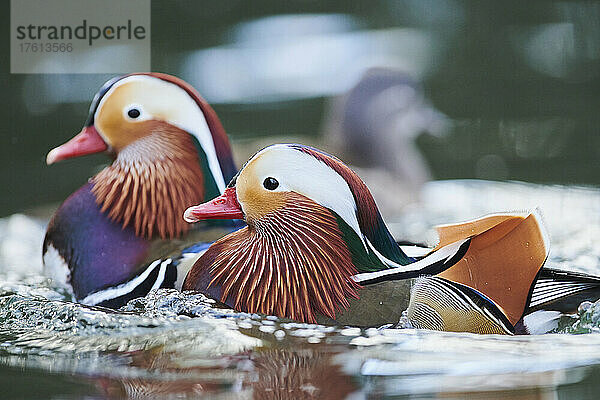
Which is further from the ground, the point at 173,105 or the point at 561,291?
the point at 173,105

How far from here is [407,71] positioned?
4.33ft

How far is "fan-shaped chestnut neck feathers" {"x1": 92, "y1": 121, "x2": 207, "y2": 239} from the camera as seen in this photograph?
0.67m

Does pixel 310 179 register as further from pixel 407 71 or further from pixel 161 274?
pixel 407 71

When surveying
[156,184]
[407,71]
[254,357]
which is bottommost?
[254,357]

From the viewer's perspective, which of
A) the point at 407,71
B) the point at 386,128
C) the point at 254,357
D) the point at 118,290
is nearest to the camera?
the point at 254,357

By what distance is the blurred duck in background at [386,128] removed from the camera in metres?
1.12

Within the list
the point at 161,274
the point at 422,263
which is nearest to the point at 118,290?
the point at 161,274

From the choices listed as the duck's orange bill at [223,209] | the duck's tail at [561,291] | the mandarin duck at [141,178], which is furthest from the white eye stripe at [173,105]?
the duck's tail at [561,291]

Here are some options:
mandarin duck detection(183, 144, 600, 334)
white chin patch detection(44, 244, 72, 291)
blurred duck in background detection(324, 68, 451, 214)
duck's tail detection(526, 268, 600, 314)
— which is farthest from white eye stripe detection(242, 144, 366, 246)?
blurred duck in background detection(324, 68, 451, 214)

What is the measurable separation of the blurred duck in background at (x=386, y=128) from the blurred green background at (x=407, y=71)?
1.7 inches

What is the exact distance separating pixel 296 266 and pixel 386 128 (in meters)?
0.68

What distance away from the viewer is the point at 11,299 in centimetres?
69

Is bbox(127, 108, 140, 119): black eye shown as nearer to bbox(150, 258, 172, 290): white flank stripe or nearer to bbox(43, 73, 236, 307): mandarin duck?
bbox(43, 73, 236, 307): mandarin duck

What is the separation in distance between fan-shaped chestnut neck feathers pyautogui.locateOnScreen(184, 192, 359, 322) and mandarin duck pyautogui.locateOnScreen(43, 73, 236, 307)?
13 cm
